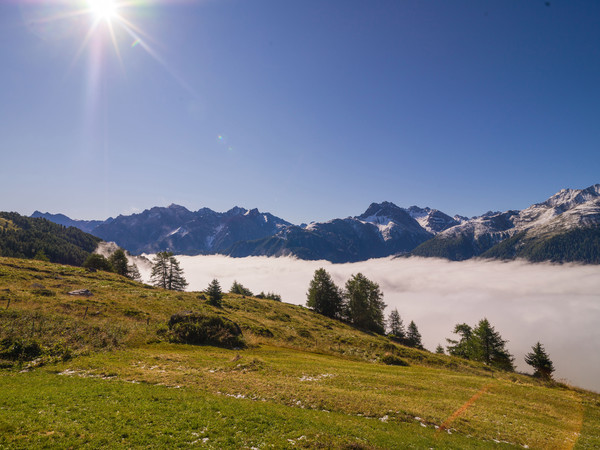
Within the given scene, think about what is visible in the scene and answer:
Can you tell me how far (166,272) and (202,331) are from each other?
74142mm

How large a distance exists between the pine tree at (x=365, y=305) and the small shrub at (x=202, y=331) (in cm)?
6091

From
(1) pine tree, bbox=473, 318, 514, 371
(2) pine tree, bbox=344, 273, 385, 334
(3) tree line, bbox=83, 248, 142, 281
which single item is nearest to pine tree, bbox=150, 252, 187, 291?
(3) tree line, bbox=83, 248, 142, 281

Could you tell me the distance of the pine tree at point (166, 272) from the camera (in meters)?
98.2

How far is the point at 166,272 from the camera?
100750 mm

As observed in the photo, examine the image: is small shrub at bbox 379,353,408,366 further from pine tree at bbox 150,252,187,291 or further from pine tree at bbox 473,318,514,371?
pine tree at bbox 150,252,187,291

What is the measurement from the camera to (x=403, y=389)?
25266mm

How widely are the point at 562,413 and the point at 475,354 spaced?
3017 inches

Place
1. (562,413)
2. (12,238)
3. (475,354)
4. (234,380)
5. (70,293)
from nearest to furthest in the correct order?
1. (234,380)
2. (562,413)
3. (70,293)
4. (475,354)
5. (12,238)

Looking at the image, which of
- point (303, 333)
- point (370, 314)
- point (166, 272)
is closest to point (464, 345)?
point (370, 314)

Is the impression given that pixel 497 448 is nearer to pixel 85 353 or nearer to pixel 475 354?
pixel 85 353

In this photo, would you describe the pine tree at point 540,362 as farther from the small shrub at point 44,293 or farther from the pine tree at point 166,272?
the pine tree at point 166,272

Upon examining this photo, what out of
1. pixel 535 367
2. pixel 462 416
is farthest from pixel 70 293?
pixel 535 367

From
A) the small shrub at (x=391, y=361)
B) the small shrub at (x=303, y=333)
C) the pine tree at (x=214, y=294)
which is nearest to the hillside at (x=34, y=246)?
the pine tree at (x=214, y=294)

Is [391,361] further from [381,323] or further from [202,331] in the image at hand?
[381,323]
